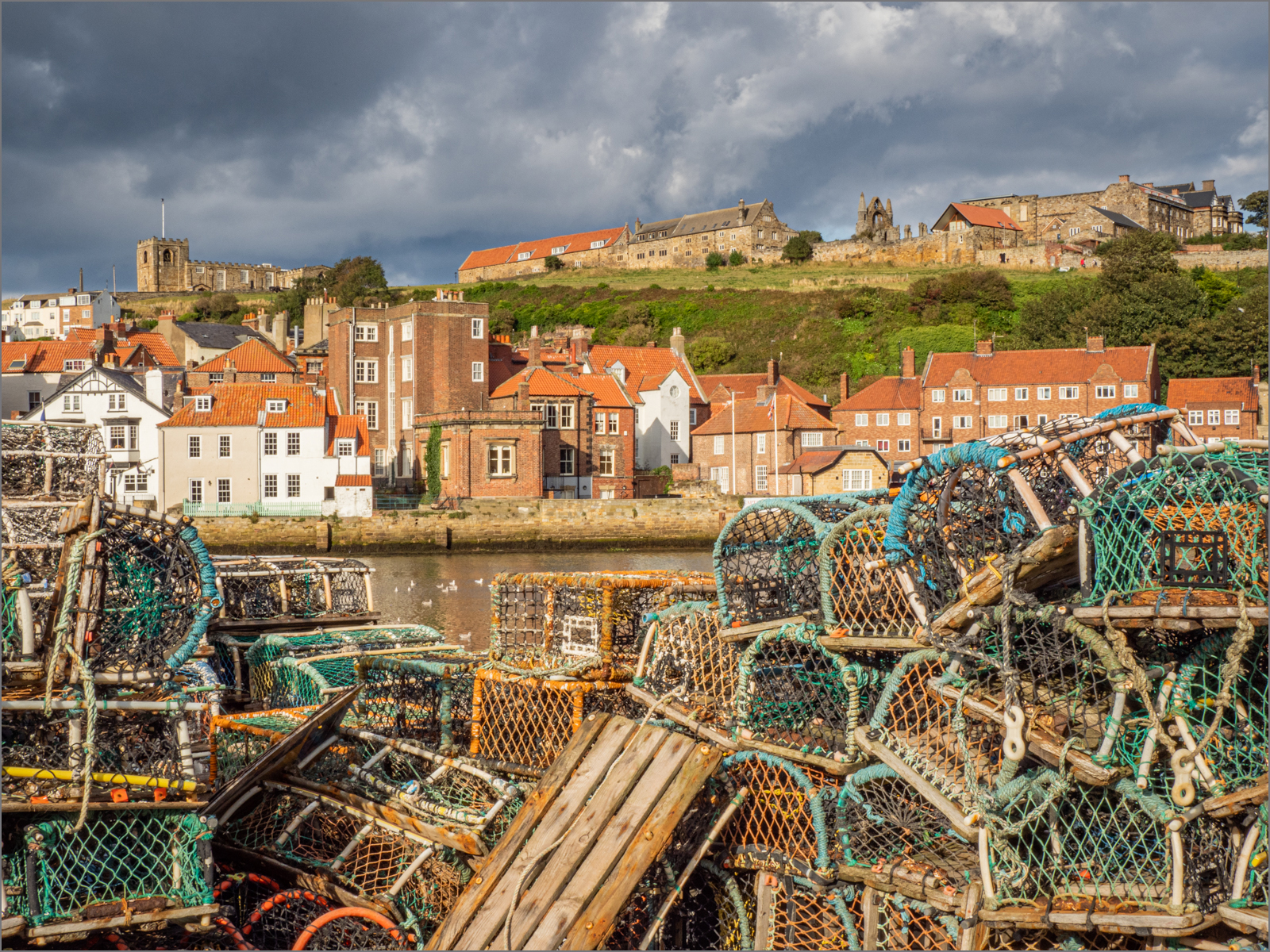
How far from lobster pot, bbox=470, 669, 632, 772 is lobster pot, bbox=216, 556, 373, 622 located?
12.4ft

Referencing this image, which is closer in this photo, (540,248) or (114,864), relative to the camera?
(114,864)

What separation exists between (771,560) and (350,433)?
3614 centimetres

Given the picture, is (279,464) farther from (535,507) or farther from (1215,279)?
(1215,279)

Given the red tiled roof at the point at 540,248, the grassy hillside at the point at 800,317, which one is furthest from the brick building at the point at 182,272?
the grassy hillside at the point at 800,317

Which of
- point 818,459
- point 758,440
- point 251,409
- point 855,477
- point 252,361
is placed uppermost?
point 252,361

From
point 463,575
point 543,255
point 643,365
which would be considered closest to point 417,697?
point 463,575

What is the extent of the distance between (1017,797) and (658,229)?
101 m

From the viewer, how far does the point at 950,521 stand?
15.6 feet

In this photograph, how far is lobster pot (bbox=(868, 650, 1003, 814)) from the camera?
172 inches

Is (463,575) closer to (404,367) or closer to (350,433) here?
(350,433)

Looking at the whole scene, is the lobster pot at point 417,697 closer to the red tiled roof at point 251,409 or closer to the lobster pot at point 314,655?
the lobster pot at point 314,655

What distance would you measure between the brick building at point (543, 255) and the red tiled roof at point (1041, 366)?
180ft

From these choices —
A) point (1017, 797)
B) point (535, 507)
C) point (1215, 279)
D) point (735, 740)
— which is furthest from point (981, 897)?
point (1215, 279)

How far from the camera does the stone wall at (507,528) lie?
122 feet
